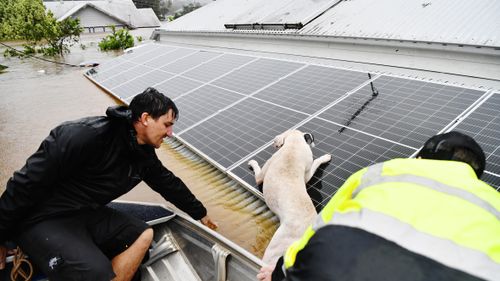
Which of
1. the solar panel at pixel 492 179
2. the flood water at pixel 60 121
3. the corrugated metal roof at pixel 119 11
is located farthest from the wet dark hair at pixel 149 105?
the corrugated metal roof at pixel 119 11

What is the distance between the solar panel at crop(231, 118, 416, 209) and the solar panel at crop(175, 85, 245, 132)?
212 cm

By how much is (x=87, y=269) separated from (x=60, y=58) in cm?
2275

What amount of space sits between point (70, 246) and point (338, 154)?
349cm

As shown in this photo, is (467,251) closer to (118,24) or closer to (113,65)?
(113,65)

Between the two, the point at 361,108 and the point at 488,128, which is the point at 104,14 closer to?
the point at 361,108

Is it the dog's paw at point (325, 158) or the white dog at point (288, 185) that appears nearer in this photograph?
the white dog at point (288, 185)

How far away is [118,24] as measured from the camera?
5656cm

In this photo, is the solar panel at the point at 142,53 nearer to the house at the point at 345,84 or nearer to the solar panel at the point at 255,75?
the house at the point at 345,84

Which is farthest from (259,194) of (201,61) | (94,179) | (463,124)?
(201,61)

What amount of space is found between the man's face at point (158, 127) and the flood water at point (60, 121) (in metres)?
1.74

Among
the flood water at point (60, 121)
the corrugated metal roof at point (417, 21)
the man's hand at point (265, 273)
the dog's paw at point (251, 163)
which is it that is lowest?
the flood water at point (60, 121)

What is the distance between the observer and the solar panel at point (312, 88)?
19.7ft

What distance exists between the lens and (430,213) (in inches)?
57.6

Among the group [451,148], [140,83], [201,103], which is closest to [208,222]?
[451,148]
